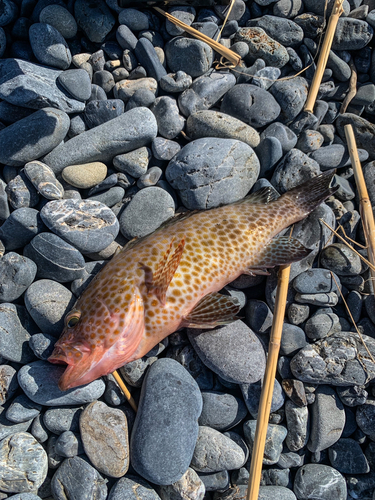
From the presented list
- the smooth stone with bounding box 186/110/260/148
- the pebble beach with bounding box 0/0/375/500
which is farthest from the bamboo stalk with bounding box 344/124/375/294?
the smooth stone with bounding box 186/110/260/148

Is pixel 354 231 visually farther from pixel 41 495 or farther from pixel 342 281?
pixel 41 495

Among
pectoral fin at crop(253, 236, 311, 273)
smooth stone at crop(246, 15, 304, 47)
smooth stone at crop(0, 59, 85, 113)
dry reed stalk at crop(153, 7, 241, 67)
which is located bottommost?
pectoral fin at crop(253, 236, 311, 273)

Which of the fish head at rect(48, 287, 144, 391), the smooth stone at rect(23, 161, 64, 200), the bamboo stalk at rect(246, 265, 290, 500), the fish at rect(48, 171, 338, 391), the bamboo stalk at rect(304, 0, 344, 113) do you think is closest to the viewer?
the fish head at rect(48, 287, 144, 391)

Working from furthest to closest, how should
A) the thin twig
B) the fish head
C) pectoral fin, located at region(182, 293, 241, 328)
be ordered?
the thin twig → pectoral fin, located at region(182, 293, 241, 328) → the fish head

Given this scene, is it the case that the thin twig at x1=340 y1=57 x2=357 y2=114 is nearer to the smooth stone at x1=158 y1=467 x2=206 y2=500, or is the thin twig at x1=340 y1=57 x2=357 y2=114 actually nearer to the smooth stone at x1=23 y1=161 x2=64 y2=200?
the smooth stone at x1=23 y1=161 x2=64 y2=200

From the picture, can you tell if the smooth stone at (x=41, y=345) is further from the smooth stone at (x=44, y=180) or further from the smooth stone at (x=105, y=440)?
the smooth stone at (x=44, y=180)

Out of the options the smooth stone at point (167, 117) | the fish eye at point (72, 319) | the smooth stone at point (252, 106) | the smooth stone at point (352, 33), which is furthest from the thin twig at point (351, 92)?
the fish eye at point (72, 319)
